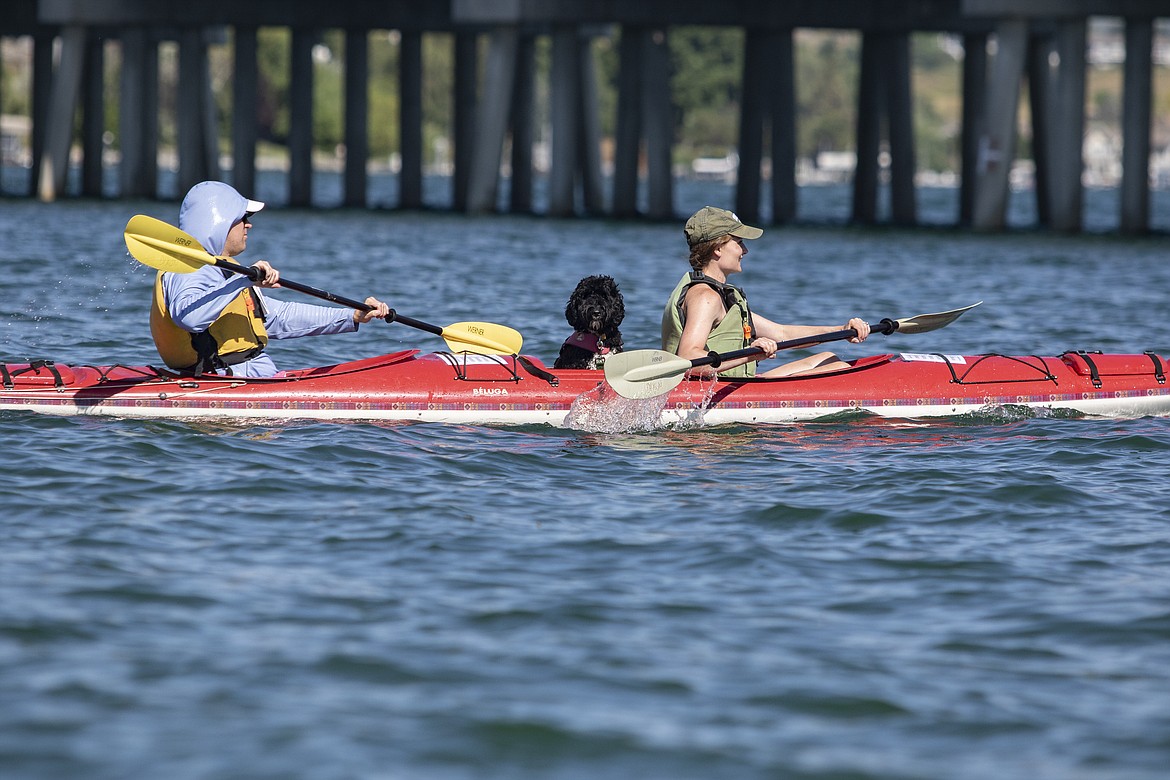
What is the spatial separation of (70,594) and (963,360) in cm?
528

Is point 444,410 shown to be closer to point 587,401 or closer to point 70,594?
point 587,401

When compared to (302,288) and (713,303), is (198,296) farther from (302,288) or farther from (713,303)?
(713,303)

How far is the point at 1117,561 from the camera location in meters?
6.19

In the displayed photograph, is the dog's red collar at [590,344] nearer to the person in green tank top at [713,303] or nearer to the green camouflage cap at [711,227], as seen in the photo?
the person in green tank top at [713,303]

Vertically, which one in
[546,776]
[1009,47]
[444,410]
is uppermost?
[1009,47]

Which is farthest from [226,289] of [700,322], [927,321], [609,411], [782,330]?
[927,321]

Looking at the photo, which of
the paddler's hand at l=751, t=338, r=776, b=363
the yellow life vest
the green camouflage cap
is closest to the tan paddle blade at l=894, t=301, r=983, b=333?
the paddler's hand at l=751, t=338, r=776, b=363

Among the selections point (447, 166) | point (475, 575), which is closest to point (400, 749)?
point (475, 575)

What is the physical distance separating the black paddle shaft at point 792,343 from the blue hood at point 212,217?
229 cm

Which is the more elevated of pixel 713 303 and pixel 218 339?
pixel 713 303

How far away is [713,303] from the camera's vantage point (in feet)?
26.6

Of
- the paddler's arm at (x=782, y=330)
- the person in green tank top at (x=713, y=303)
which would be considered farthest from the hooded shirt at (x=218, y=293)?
the paddler's arm at (x=782, y=330)

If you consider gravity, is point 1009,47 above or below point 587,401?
above

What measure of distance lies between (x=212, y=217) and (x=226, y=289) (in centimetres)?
43
